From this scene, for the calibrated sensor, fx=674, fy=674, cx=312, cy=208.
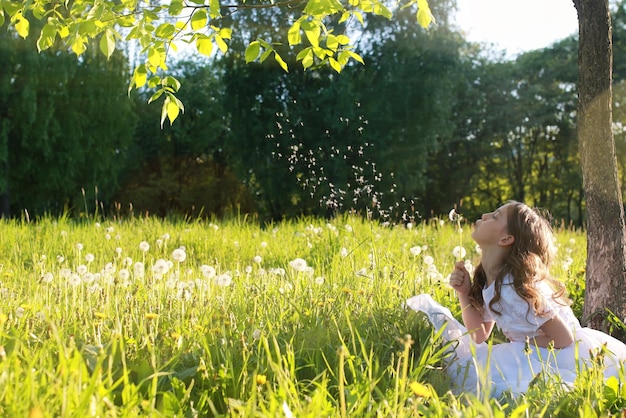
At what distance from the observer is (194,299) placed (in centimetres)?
Answer: 375

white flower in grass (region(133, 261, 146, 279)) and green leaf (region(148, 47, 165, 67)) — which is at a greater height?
green leaf (region(148, 47, 165, 67))

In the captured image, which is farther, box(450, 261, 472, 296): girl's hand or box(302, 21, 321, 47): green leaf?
box(450, 261, 472, 296): girl's hand

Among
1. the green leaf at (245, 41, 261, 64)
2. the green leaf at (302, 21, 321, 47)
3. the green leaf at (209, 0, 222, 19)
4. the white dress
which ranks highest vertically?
the green leaf at (209, 0, 222, 19)

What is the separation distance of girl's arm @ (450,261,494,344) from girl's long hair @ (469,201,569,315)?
48 mm

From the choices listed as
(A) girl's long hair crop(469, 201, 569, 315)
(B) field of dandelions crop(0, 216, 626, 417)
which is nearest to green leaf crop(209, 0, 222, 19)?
(B) field of dandelions crop(0, 216, 626, 417)

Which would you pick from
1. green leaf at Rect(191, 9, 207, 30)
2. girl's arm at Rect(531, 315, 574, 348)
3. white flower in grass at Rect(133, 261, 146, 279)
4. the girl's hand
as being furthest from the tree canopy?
girl's arm at Rect(531, 315, 574, 348)

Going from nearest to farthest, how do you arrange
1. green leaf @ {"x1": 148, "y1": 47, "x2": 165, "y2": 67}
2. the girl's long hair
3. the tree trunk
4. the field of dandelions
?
the field of dandelions → the girl's long hair → the tree trunk → green leaf @ {"x1": 148, "y1": 47, "x2": 165, "y2": 67}

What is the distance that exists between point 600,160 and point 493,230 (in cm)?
95

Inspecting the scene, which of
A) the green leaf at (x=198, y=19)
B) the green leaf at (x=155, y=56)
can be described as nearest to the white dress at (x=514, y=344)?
the green leaf at (x=198, y=19)

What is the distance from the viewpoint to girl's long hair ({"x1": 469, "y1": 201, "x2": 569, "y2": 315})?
3.72 m

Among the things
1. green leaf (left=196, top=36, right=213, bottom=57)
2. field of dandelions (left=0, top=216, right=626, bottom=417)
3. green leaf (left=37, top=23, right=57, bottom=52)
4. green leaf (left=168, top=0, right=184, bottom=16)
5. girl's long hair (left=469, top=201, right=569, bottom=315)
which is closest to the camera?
field of dandelions (left=0, top=216, right=626, bottom=417)

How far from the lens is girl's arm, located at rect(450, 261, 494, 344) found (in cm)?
388

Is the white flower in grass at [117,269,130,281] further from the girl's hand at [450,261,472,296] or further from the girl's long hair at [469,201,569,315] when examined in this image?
the girl's long hair at [469,201,569,315]

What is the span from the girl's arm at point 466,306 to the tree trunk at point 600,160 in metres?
0.90
